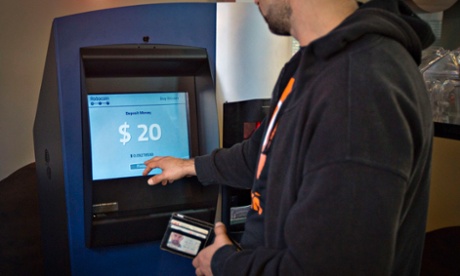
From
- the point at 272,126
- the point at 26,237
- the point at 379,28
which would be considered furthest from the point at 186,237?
the point at 26,237

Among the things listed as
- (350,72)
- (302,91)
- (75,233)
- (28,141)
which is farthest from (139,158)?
(28,141)

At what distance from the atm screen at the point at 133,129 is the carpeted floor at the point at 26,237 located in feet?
3.37

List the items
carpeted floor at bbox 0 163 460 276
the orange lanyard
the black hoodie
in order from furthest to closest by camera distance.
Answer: carpeted floor at bbox 0 163 460 276, the orange lanyard, the black hoodie

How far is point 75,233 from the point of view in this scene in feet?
4.23

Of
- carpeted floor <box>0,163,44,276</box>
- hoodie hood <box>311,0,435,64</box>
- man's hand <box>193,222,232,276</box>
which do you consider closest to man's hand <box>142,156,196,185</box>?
man's hand <box>193,222,232,276</box>

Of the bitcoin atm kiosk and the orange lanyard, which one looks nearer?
the orange lanyard

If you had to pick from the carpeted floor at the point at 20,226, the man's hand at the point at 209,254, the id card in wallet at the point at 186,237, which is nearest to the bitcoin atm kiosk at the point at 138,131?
the id card in wallet at the point at 186,237

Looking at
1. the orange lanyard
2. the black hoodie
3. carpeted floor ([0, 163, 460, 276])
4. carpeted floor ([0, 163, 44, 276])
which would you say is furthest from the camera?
carpeted floor ([0, 163, 44, 276])

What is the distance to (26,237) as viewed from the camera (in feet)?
8.29

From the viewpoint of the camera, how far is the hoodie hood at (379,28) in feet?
2.39

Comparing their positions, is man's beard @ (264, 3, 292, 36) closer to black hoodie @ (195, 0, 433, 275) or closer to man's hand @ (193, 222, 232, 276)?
black hoodie @ (195, 0, 433, 275)

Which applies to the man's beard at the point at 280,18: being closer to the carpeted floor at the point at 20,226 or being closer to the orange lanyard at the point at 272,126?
the orange lanyard at the point at 272,126

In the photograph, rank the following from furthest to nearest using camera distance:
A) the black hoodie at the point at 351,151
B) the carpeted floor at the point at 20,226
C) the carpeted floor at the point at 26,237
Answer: the carpeted floor at the point at 20,226 → the carpeted floor at the point at 26,237 → the black hoodie at the point at 351,151

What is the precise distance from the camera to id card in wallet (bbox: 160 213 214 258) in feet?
3.89
